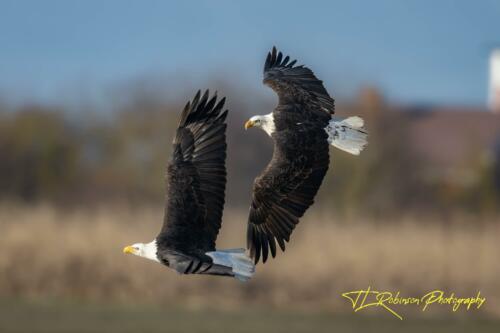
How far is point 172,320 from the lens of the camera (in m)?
17.2

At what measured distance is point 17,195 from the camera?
926 inches

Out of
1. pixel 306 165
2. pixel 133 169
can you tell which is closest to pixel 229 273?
pixel 306 165

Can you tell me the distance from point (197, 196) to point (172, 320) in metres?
9.31

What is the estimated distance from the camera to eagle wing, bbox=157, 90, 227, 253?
791cm

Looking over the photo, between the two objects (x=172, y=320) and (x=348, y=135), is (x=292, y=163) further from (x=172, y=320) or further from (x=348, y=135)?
(x=172, y=320)

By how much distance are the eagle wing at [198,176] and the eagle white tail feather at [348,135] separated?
2.91 ft

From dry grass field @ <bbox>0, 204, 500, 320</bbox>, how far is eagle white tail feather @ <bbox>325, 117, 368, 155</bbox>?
746 cm

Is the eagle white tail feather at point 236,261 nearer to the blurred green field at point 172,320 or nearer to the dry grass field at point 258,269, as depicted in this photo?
the dry grass field at point 258,269

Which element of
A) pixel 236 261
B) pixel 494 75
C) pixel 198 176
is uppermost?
pixel 494 75

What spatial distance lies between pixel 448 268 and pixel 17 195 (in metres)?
10.3

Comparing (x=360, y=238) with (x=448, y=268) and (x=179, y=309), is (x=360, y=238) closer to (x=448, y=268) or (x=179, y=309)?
(x=448, y=268)

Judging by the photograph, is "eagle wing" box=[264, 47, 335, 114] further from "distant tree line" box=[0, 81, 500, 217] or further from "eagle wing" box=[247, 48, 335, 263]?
"distant tree line" box=[0, 81, 500, 217]

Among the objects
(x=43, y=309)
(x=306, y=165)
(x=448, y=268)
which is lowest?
(x=43, y=309)

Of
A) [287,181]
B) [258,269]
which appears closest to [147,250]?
[287,181]
